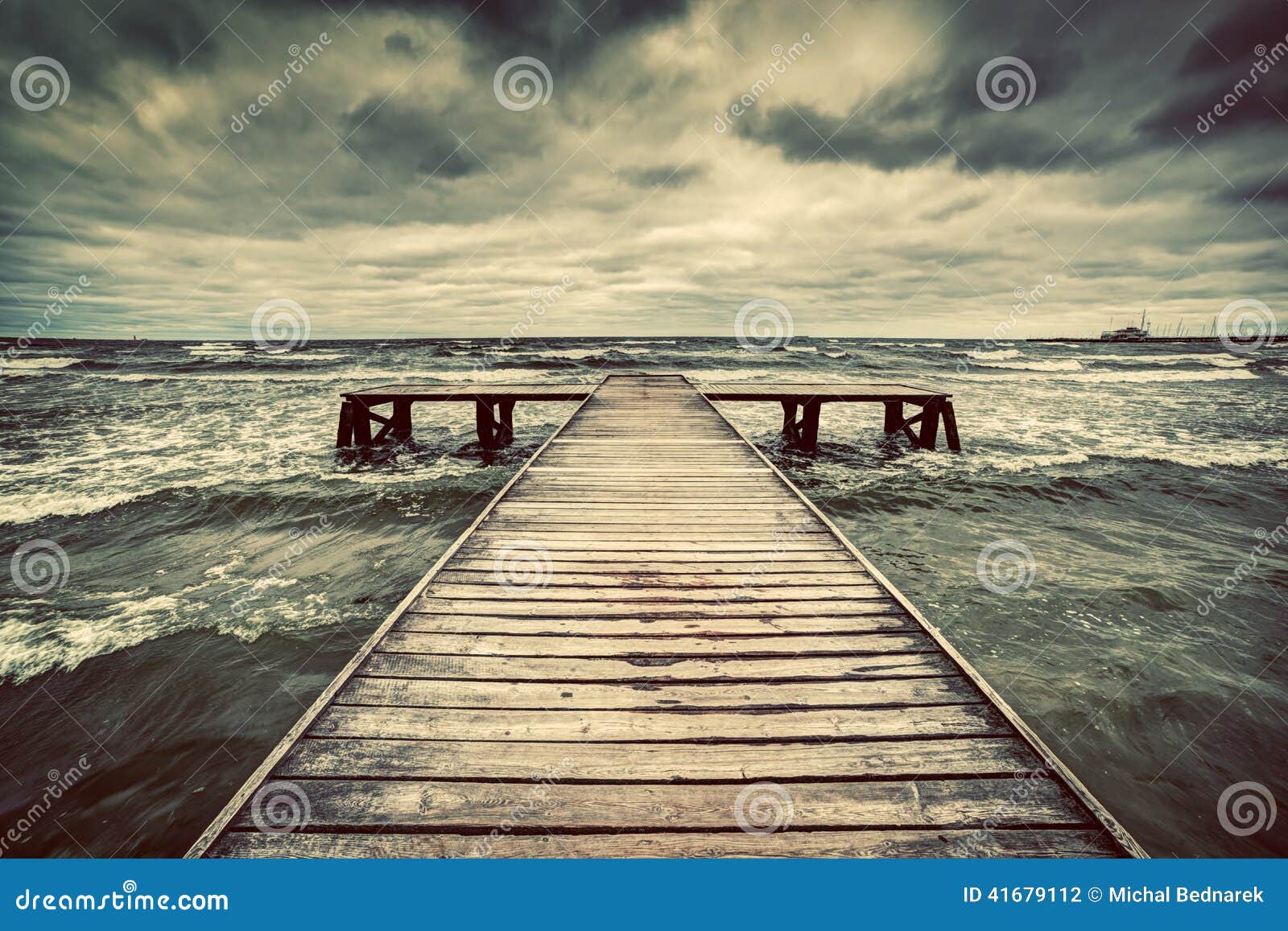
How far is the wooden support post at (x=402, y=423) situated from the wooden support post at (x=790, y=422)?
9.96 m

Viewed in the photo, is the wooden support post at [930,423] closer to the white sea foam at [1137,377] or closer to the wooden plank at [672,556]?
→ the wooden plank at [672,556]

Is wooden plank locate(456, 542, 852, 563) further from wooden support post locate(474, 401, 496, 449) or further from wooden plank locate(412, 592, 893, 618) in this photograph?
wooden support post locate(474, 401, 496, 449)

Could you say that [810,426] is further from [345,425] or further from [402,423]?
[345,425]

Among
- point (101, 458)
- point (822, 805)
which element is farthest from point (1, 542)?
point (822, 805)

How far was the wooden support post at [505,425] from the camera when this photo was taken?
13430mm

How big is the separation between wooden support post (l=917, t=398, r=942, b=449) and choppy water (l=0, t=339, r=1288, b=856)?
514 mm

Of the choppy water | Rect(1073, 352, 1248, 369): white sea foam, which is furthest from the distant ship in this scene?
the choppy water

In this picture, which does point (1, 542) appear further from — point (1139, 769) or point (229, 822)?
point (1139, 769)

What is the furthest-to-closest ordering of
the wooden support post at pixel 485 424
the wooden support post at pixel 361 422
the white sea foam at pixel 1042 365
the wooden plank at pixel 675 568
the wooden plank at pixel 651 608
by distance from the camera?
the white sea foam at pixel 1042 365 < the wooden support post at pixel 485 424 < the wooden support post at pixel 361 422 < the wooden plank at pixel 675 568 < the wooden plank at pixel 651 608

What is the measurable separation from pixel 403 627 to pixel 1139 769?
507cm

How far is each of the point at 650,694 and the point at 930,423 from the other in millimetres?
12263

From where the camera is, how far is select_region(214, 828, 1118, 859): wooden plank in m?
1.75

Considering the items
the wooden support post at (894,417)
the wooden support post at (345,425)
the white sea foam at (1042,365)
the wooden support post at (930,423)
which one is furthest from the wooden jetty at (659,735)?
the white sea foam at (1042,365)

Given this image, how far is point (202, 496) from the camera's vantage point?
8.87 m
